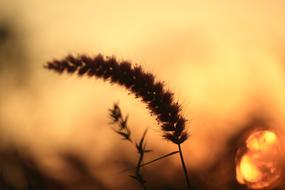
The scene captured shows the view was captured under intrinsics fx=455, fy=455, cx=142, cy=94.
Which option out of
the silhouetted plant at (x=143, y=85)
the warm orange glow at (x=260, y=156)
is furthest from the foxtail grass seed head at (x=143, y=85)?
the warm orange glow at (x=260, y=156)

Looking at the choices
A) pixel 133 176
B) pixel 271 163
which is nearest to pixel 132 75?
pixel 133 176

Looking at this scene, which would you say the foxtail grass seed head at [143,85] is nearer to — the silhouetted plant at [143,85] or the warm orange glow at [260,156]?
the silhouetted plant at [143,85]

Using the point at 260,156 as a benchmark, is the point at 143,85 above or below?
above

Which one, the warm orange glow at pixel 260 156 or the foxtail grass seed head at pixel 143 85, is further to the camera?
the warm orange glow at pixel 260 156

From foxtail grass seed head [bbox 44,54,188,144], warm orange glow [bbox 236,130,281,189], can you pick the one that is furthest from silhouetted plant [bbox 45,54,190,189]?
warm orange glow [bbox 236,130,281,189]

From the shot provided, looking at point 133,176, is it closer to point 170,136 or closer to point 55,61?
point 170,136

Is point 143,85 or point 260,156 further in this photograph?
point 260,156

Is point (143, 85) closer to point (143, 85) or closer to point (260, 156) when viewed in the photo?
point (143, 85)

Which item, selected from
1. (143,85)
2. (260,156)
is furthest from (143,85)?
(260,156)
